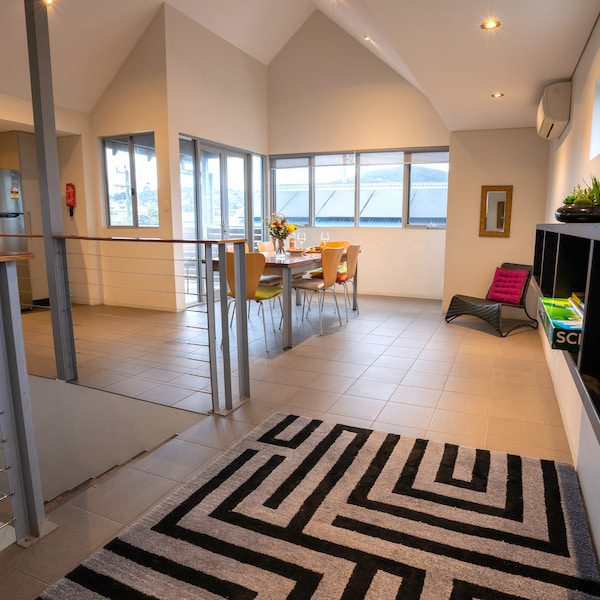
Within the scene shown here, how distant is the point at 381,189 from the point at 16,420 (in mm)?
6669

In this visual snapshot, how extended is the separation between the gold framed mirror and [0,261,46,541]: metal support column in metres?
5.52

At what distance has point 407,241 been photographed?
24.8 ft

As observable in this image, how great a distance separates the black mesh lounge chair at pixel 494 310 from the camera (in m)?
5.30

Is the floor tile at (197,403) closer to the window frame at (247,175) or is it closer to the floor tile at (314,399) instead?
the floor tile at (314,399)

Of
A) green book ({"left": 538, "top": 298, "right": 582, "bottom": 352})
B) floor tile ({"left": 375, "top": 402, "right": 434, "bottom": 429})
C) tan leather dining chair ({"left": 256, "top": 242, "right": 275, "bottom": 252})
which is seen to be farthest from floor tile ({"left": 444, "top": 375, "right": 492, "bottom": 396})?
tan leather dining chair ({"left": 256, "top": 242, "right": 275, "bottom": 252})

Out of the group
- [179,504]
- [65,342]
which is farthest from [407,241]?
[179,504]

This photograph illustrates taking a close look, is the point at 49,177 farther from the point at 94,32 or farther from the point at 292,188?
the point at 292,188

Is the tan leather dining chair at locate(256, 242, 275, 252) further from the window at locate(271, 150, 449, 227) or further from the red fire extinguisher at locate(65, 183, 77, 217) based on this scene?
the red fire extinguisher at locate(65, 183, 77, 217)

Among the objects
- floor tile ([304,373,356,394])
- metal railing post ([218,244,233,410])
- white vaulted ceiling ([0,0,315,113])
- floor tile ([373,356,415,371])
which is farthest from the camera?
white vaulted ceiling ([0,0,315,113])

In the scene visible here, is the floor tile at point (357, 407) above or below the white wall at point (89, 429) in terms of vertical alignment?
above

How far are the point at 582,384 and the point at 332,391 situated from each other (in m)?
2.32

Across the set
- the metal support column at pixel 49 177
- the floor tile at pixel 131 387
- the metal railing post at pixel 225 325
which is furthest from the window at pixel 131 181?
the metal railing post at pixel 225 325

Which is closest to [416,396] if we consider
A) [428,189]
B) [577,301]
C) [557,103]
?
[577,301]

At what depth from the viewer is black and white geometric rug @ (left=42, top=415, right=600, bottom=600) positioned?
1688 mm
